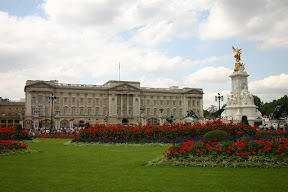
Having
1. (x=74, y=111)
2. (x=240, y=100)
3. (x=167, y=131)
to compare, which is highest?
(x=240, y=100)

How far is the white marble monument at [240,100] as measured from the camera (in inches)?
1363

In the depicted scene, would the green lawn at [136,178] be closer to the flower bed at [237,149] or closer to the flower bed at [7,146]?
the flower bed at [237,149]

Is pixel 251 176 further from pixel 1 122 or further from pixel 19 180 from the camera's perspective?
pixel 1 122

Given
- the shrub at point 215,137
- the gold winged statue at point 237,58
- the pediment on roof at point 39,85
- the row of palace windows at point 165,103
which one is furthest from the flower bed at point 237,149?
the row of palace windows at point 165,103

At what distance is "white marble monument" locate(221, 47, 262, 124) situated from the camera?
114 feet

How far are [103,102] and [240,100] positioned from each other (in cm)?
5398

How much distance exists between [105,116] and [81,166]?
7216cm

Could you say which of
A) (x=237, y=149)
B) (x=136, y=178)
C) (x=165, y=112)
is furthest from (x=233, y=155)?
(x=165, y=112)

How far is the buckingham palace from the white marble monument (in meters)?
38.8

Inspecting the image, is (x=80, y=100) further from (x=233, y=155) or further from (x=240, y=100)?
(x=233, y=155)

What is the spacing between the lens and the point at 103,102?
8381 centimetres

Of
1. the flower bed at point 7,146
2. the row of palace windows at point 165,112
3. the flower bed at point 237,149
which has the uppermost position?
the row of palace windows at point 165,112

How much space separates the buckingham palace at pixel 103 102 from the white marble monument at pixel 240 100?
1528 inches

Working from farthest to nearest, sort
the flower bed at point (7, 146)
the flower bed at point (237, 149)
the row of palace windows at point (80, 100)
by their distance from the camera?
the row of palace windows at point (80, 100) → the flower bed at point (7, 146) → the flower bed at point (237, 149)
